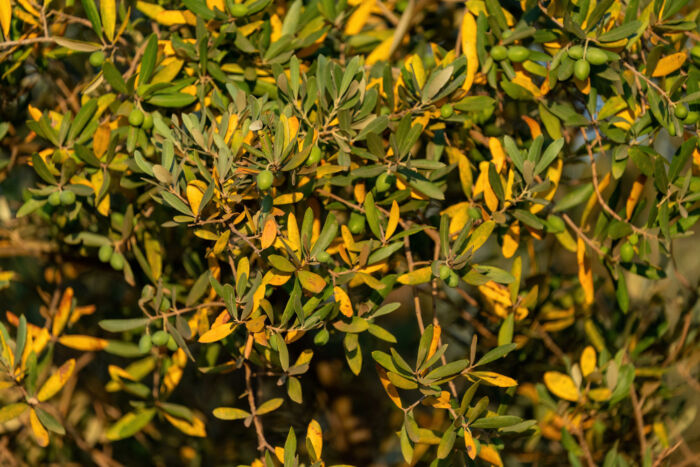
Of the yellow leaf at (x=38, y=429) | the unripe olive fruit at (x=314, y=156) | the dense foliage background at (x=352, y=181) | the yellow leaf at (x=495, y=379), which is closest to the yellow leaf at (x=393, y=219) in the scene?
the dense foliage background at (x=352, y=181)

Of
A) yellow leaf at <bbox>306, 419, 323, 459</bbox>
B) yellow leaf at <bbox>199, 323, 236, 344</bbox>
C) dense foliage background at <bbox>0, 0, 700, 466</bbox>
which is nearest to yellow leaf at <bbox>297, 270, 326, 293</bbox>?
dense foliage background at <bbox>0, 0, 700, 466</bbox>

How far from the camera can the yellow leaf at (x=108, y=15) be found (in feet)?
3.42

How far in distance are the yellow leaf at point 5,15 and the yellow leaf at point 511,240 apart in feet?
2.68

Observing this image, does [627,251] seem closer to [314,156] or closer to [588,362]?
[588,362]

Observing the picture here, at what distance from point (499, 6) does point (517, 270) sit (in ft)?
1.34

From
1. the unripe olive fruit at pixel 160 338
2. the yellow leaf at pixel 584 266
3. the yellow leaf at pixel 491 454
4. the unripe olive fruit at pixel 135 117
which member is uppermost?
the unripe olive fruit at pixel 135 117

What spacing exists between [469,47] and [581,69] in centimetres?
17

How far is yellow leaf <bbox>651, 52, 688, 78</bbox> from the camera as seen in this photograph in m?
1.01

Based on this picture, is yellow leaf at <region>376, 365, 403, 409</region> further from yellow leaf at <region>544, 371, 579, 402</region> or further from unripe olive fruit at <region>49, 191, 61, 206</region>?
unripe olive fruit at <region>49, 191, 61, 206</region>

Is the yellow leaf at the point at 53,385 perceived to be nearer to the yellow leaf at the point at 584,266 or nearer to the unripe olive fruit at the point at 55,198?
the unripe olive fruit at the point at 55,198

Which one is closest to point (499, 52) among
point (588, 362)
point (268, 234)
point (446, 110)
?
point (446, 110)

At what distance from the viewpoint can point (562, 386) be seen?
119 centimetres

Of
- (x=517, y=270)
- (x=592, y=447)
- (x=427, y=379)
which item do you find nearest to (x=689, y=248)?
(x=592, y=447)

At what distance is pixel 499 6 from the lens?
1.04 m
